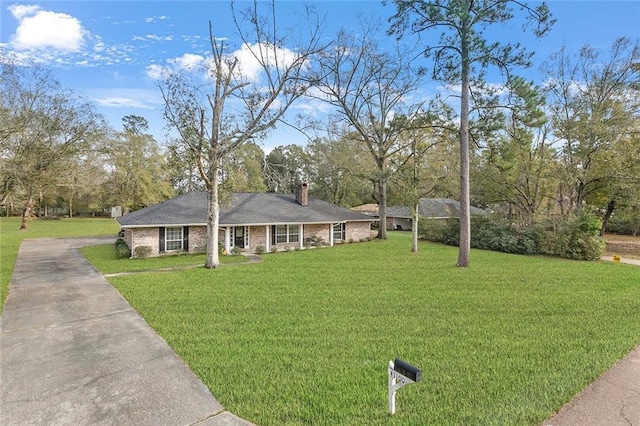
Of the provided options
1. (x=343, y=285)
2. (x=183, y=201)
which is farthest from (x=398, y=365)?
(x=183, y=201)

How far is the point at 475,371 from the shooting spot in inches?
181

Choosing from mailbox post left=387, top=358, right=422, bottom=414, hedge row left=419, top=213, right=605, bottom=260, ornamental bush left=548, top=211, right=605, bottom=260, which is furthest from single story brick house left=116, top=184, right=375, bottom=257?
mailbox post left=387, top=358, right=422, bottom=414

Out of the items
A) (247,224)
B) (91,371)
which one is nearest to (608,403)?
(91,371)

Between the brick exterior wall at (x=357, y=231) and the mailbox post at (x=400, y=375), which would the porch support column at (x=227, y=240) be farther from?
the mailbox post at (x=400, y=375)

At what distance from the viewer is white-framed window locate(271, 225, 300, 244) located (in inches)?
781

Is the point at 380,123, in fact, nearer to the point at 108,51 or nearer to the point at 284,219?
the point at 284,219

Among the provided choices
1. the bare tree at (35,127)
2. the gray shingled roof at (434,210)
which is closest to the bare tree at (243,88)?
the bare tree at (35,127)

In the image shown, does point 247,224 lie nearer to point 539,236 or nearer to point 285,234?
point 285,234

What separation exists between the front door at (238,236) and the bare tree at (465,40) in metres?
11.7

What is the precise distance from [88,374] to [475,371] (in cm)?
556

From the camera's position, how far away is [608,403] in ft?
12.7

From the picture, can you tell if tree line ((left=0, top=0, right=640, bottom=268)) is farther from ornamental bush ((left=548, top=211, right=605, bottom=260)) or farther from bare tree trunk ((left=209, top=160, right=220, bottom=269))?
ornamental bush ((left=548, top=211, right=605, bottom=260))

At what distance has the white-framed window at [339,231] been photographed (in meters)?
23.3

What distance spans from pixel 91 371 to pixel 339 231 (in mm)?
19391
